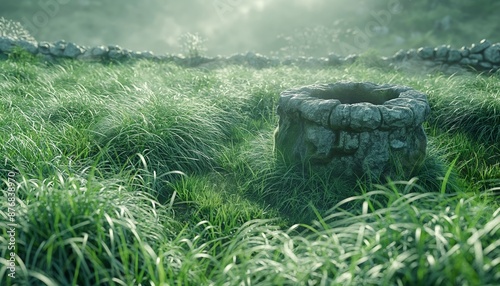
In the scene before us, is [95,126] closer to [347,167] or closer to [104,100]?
[104,100]

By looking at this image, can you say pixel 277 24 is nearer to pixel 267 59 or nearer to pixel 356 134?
pixel 267 59

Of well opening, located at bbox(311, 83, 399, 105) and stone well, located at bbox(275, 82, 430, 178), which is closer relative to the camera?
stone well, located at bbox(275, 82, 430, 178)

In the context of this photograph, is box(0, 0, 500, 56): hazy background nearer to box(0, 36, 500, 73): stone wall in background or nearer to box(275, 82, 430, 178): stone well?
box(0, 36, 500, 73): stone wall in background

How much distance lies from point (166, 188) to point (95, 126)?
1.11 meters

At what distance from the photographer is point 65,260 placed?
7.63 feet

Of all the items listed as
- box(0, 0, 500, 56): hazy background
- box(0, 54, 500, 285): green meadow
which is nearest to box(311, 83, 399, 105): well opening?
box(0, 54, 500, 285): green meadow

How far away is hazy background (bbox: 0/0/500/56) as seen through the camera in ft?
55.8

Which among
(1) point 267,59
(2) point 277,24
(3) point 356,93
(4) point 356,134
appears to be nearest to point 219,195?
(4) point 356,134

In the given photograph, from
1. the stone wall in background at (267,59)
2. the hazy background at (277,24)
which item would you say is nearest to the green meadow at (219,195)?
the stone wall in background at (267,59)

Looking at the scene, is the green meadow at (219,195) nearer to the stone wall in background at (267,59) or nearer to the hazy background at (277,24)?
the stone wall in background at (267,59)

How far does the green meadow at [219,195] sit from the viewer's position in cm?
219

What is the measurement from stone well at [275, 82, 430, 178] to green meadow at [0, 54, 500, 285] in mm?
156

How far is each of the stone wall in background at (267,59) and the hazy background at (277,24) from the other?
15.3 ft

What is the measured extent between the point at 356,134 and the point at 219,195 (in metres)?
1.24
